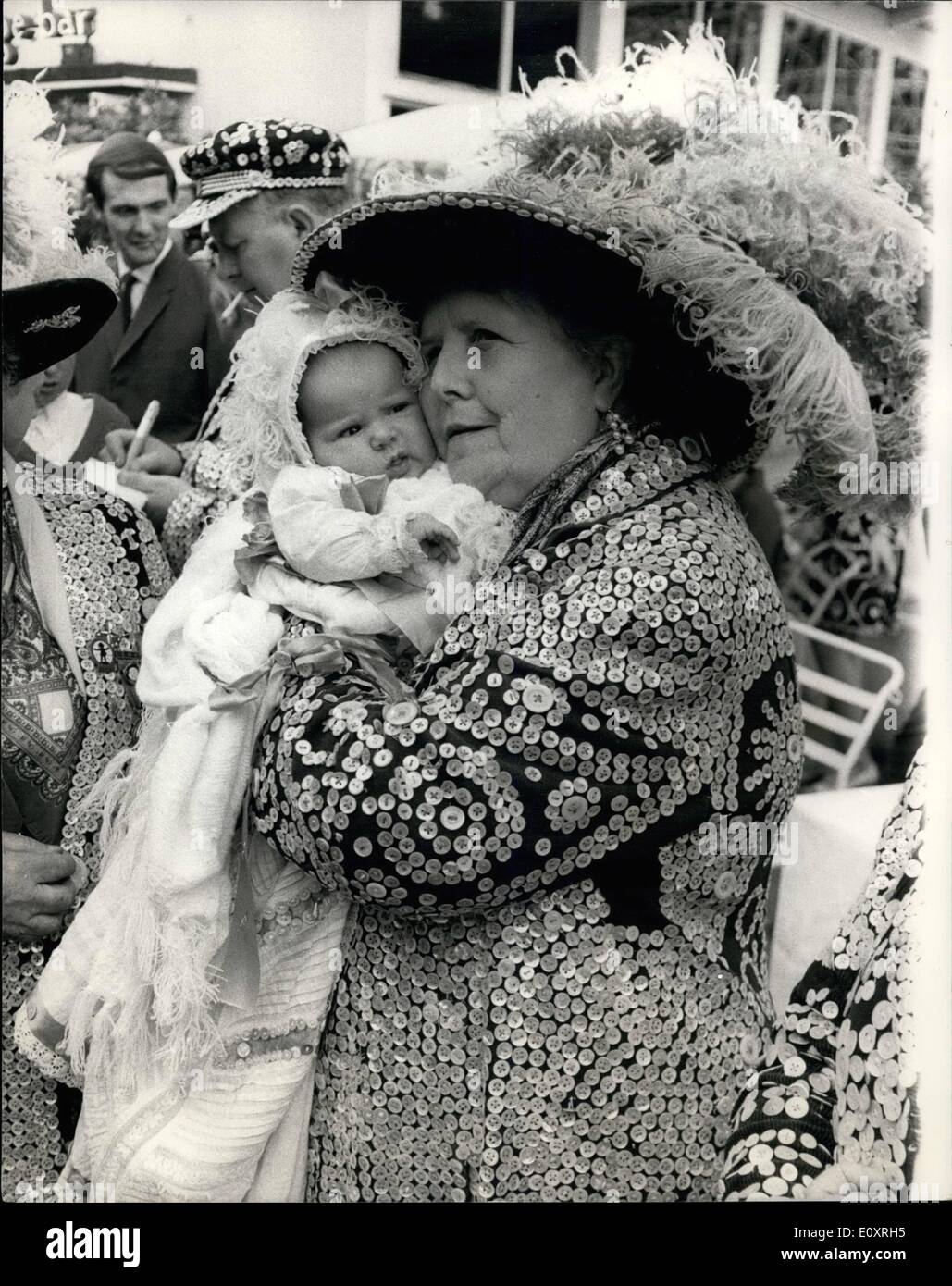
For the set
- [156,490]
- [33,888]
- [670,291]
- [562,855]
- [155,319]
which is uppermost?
[670,291]

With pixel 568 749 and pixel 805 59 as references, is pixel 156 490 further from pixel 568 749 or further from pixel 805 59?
pixel 805 59

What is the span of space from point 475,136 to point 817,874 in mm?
1702

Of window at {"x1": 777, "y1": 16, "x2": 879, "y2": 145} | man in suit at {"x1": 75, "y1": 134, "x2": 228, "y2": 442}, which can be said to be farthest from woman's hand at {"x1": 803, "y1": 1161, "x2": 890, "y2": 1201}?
man in suit at {"x1": 75, "y1": 134, "x2": 228, "y2": 442}

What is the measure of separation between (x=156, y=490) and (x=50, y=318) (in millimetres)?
503

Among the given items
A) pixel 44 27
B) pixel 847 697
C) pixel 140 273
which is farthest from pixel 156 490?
pixel 847 697

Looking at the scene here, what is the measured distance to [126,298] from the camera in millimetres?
2764

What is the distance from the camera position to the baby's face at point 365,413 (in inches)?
83.0

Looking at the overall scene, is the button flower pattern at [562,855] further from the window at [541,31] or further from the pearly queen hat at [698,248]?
the window at [541,31]

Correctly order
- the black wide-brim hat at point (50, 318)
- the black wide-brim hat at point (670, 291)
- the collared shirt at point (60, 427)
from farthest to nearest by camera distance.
Result: the collared shirt at point (60, 427), the black wide-brim hat at point (50, 318), the black wide-brim hat at point (670, 291)

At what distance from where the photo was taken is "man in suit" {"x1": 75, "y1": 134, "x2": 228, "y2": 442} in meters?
2.77

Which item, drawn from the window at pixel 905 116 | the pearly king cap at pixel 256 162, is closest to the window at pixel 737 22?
the window at pixel 905 116

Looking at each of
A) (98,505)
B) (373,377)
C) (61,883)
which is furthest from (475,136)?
(61,883)

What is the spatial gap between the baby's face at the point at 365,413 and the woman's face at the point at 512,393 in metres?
0.14

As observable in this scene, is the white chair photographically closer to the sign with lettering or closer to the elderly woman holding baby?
the elderly woman holding baby
